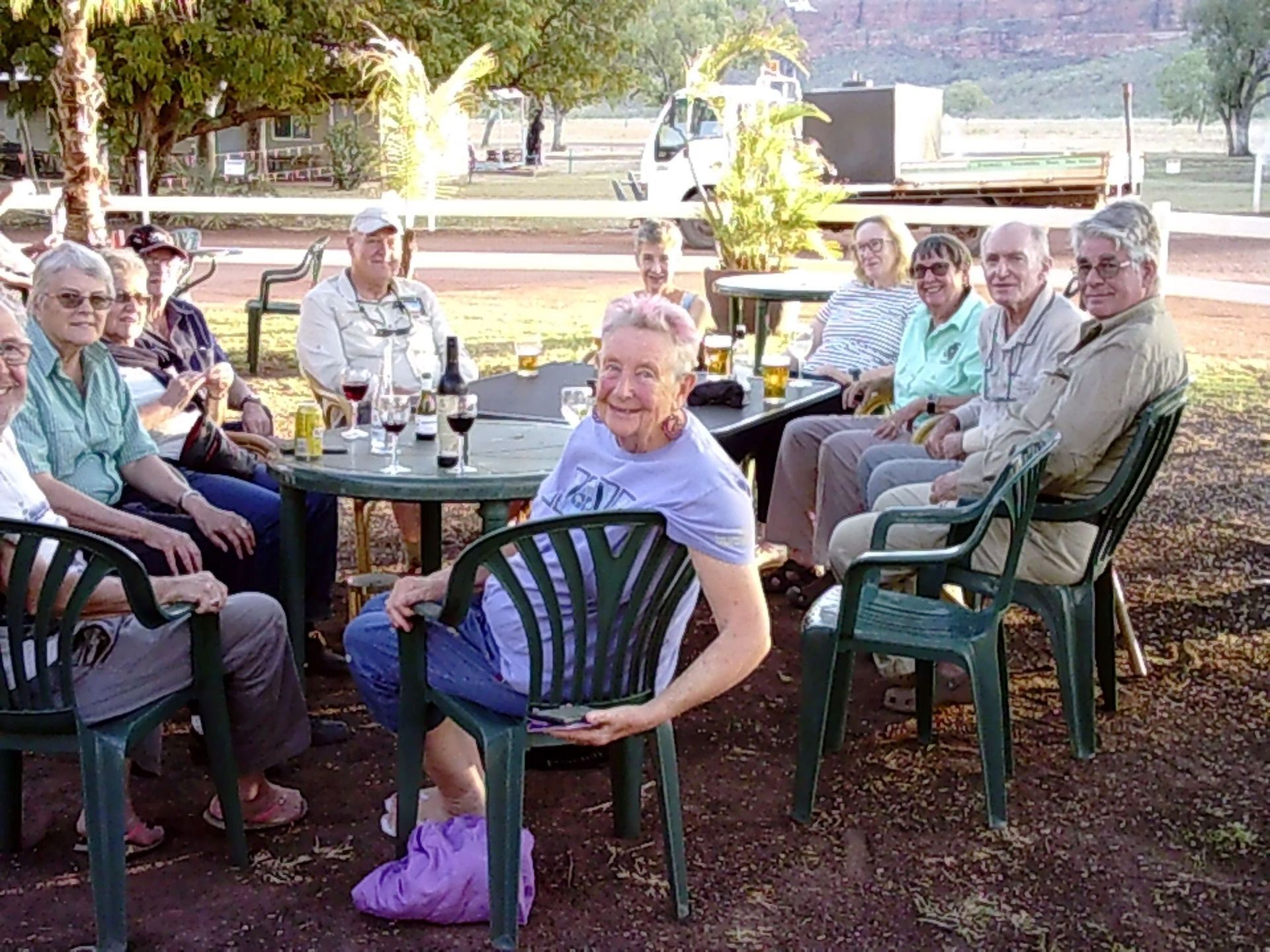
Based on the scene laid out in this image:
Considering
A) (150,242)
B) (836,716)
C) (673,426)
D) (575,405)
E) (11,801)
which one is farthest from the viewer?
(150,242)

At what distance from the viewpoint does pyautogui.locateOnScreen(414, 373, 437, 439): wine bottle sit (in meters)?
3.77

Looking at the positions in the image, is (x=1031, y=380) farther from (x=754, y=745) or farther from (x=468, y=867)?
(x=468, y=867)

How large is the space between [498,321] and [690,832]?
342 inches

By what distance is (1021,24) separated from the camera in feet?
315

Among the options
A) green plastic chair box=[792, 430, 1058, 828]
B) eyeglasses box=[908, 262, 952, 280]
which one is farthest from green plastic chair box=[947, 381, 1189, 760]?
eyeglasses box=[908, 262, 952, 280]

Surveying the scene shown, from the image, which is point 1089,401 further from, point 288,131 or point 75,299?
point 288,131

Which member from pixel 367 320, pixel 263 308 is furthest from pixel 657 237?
pixel 263 308

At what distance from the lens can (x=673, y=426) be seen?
2598mm

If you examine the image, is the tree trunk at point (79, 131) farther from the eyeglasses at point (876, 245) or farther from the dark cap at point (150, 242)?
the eyeglasses at point (876, 245)

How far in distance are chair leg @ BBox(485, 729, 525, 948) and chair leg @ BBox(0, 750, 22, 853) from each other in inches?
40.9

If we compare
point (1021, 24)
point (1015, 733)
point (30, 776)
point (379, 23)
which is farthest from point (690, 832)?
point (1021, 24)

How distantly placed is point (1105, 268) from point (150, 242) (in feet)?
10.3

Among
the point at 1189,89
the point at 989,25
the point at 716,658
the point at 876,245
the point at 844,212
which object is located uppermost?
the point at 989,25

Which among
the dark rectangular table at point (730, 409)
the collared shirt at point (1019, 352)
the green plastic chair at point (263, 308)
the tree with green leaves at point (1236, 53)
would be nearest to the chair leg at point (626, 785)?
the dark rectangular table at point (730, 409)
